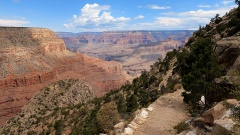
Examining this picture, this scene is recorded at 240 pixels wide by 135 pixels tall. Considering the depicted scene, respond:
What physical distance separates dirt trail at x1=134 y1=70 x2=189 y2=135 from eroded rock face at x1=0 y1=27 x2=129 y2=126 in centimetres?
6375

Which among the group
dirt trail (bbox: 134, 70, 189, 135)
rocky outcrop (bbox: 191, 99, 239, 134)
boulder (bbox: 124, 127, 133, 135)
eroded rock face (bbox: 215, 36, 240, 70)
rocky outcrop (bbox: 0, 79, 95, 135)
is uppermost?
eroded rock face (bbox: 215, 36, 240, 70)

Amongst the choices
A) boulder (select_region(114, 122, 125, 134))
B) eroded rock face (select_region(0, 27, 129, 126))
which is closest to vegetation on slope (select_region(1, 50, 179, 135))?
boulder (select_region(114, 122, 125, 134))

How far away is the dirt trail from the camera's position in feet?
53.2

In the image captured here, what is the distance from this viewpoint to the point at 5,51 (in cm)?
8488

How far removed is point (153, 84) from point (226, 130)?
31599 mm

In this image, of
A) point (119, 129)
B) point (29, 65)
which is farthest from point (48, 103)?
point (119, 129)

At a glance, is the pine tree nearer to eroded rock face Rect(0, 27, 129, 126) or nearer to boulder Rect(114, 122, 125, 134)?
boulder Rect(114, 122, 125, 134)

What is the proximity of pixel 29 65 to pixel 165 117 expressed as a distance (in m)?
79.2

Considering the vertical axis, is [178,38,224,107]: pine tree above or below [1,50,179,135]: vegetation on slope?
above

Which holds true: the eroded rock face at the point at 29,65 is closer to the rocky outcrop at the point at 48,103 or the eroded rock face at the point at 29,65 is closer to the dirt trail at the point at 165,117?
the rocky outcrop at the point at 48,103

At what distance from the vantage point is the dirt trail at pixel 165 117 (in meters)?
16.2

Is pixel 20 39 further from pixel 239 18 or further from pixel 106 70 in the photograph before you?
pixel 239 18

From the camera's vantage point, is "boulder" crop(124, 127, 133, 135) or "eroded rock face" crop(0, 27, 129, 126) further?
"eroded rock face" crop(0, 27, 129, 126)

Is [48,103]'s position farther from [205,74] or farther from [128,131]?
[205,74]
